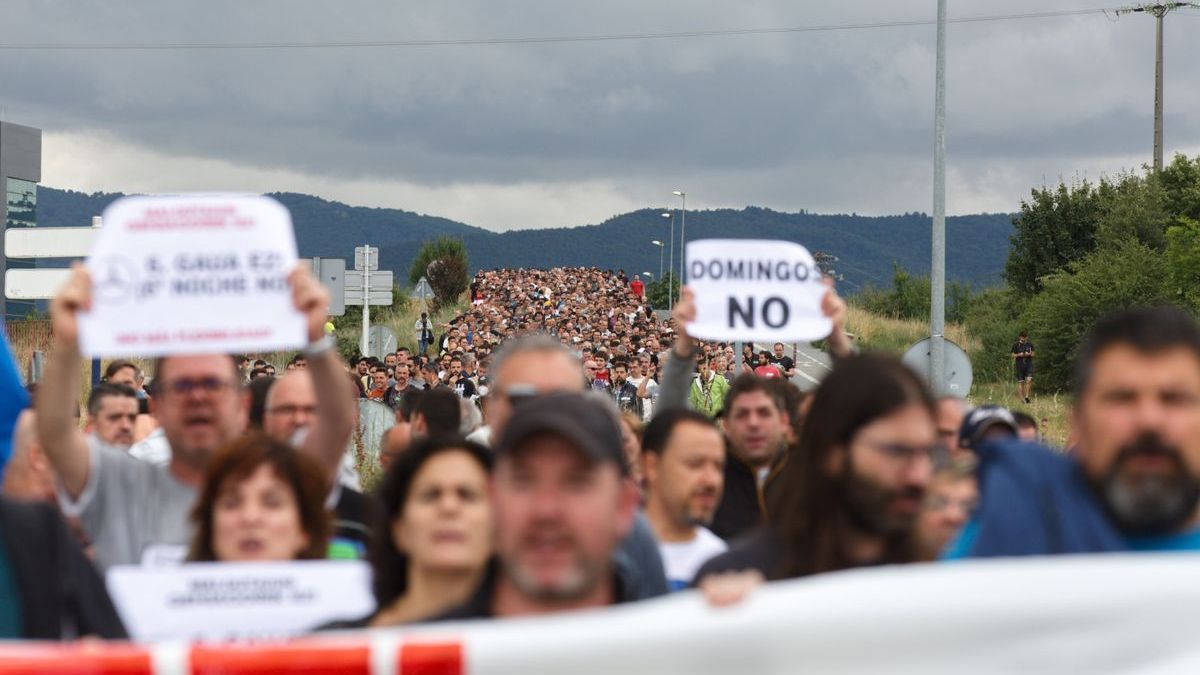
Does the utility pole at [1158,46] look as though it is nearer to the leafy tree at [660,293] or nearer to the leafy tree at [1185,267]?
the leafy tree at [1185,267]

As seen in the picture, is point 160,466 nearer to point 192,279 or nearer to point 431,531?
point 192,279

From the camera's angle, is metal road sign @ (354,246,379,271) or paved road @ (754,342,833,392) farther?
paved road @ (754,342,833,392)

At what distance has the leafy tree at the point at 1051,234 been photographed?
64500mm

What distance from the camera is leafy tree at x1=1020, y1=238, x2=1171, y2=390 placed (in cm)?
4366

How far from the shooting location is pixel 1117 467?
11.2 feet

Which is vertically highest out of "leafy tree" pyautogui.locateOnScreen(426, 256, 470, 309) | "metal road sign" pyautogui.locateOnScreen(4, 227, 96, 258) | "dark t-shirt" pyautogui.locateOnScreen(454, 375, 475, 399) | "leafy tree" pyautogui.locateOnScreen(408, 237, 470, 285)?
"leafy tree" pyautogui.locateOnScreen(408, 237, 470, 285)

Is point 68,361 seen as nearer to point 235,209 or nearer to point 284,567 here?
point 235,209

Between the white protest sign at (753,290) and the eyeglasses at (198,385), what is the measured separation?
229cm

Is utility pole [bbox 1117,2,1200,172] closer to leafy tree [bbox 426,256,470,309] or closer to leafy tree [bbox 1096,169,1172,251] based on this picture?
leafy tree [bbox 1096,169,1172,251]

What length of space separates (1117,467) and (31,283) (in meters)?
18.2

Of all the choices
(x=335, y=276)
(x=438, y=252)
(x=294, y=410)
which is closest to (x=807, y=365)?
(x=335, y=276)

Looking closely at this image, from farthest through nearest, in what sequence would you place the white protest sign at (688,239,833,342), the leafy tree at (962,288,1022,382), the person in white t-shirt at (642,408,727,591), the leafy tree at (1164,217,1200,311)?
1. the leafy tree at (962,288,1022,382)
2. the leafy tree at (1164,217,1200,311)
3. the white protest sign at (688,239,833,342)
4. the person in white t-shirt at (642,408,727,591)

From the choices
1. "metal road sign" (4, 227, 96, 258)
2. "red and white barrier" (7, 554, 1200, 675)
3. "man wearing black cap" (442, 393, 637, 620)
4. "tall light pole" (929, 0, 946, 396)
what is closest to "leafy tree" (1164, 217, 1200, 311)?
"tall light pole" (929, 0, 946, 396)

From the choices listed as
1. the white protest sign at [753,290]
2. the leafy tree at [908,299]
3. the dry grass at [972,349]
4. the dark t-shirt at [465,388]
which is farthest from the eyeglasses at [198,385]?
the leafy tree at [908,299]
